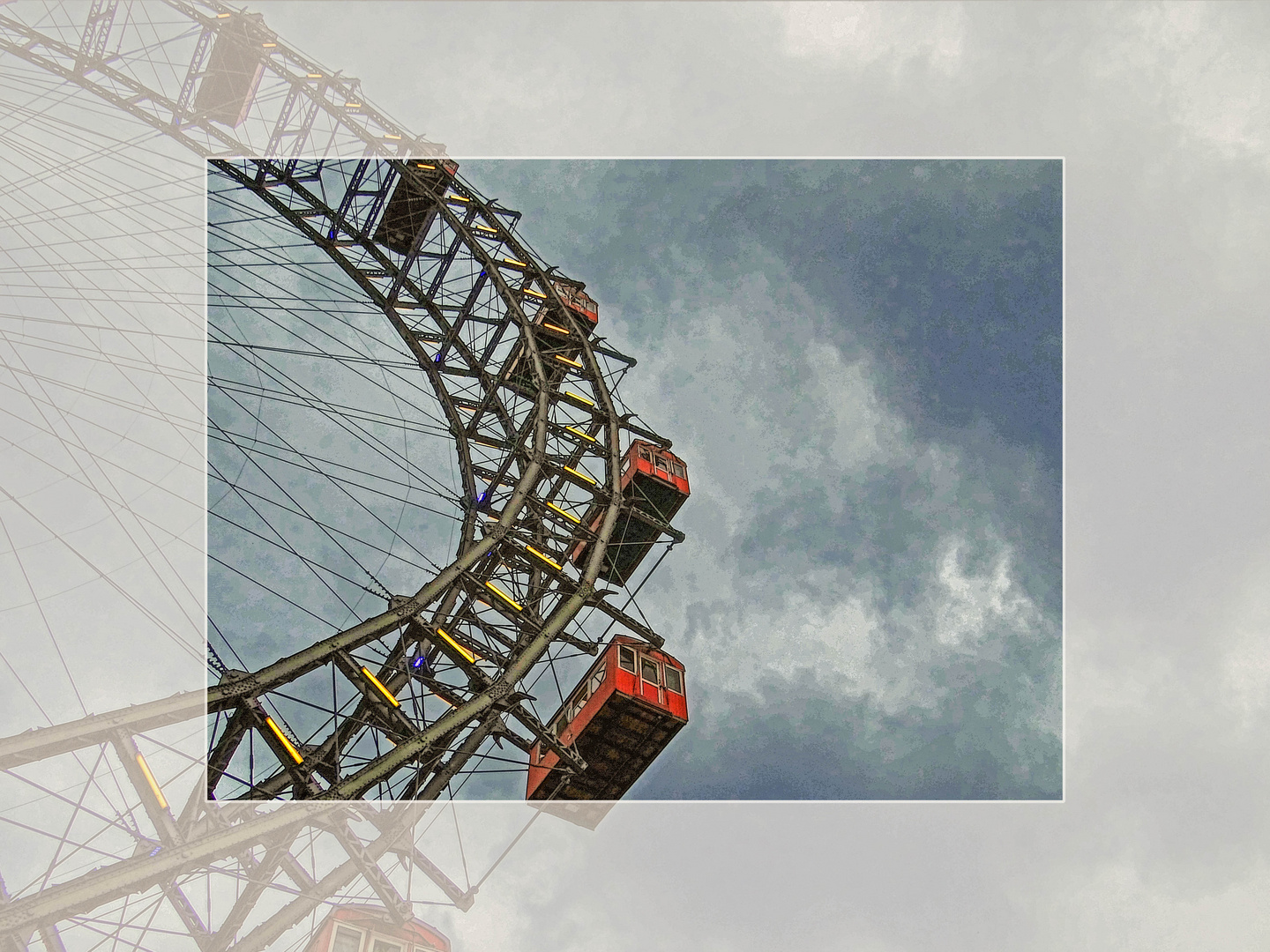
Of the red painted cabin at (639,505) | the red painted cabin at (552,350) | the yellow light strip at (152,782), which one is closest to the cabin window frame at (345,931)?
the red painted cabin at (639,505)

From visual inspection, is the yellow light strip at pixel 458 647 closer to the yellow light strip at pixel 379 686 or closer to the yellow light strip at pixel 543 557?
the yellow light strip at pixel 379 686

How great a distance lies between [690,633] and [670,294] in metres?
27.3

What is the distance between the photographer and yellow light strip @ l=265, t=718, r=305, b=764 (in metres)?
20.9

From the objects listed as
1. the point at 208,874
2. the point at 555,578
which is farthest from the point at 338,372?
the point at 208,874

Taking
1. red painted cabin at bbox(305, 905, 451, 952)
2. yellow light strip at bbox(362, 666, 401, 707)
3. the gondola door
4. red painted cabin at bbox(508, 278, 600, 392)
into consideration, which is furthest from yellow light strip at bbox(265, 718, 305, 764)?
red painted cabin at bbox(305, 905, 451, 952)

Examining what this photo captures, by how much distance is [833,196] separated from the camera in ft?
313

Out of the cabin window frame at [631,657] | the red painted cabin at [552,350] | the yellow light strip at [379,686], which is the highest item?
the red painted cabin at [552,350]

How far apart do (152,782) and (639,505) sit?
1751 cm

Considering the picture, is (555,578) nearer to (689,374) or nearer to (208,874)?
(208,874)

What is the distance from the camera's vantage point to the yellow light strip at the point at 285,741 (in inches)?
822

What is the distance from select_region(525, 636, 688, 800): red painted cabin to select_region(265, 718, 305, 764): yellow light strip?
24.8 ft

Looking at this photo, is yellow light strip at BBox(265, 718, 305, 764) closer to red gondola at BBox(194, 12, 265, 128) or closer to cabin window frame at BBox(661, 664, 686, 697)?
cabin window frame at BBox(661, 664, 686, 697)

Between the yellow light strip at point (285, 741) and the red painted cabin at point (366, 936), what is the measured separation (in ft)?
80.6

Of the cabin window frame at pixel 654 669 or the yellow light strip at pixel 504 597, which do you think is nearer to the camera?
the yellow light strip at pixel 504 597
